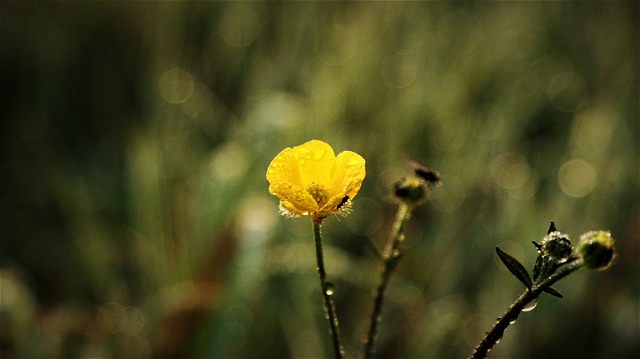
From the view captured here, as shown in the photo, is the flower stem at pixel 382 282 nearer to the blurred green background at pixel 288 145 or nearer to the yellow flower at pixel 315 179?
the yellow flower at pixel 315 179

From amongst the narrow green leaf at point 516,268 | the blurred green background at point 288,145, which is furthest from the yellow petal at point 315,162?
the blurred green background at point 288,145

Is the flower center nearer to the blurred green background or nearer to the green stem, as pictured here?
the green stem

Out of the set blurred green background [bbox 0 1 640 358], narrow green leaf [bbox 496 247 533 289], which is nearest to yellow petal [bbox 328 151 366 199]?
narrow green leaf [bbox 496 247 533 289]

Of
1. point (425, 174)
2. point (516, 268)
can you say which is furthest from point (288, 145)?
point (516, 268)

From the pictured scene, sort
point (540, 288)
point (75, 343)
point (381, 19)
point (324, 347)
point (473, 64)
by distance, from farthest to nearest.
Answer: point (381, 19) < point (473, 64) < point (75, 343) < point (324, 347) < point (540, 288)

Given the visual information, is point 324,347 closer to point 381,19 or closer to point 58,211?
point 58,211

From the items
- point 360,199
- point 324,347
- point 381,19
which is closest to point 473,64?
point 381,19

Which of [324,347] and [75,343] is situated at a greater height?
[75,343]

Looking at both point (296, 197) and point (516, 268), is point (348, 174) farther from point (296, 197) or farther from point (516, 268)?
point (516, 268)
